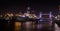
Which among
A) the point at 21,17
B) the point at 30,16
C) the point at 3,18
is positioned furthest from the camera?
the point at 21,17

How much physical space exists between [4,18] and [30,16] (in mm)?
15019

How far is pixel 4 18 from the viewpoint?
74938mm

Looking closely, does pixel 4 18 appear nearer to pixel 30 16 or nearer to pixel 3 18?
pixel 3 18

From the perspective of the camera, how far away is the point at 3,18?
74.1m

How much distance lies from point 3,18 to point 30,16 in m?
15.8

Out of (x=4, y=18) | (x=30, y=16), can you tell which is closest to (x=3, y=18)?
(x=4, y=18)

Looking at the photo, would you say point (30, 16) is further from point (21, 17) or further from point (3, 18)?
point (3, 18)

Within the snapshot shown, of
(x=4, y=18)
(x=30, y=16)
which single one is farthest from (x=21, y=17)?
(x=4, y=18)

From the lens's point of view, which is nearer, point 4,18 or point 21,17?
point 4,18

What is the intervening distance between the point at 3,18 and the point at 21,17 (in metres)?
20.0

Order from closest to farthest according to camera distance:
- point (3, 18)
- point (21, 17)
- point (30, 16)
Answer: point (3, 18), point (30, 16), point (21, 17)

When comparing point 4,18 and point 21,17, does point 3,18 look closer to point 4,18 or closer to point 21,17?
point 4,18

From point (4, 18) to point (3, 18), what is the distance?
2.81 ft
